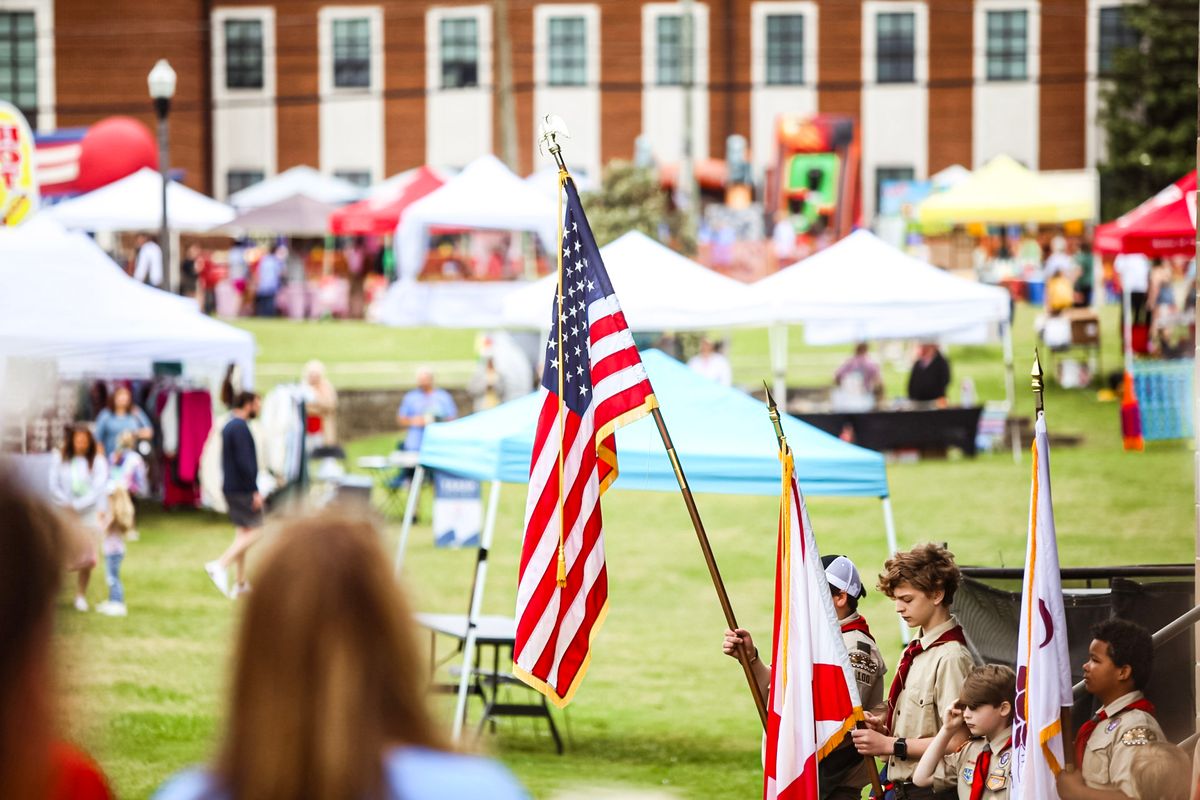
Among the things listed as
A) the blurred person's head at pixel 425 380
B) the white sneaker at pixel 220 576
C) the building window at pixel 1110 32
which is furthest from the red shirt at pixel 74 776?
the building window at pixel 1110 32

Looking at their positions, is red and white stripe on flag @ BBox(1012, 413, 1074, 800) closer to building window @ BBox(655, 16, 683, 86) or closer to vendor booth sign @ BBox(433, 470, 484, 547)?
vendor booth sign @ BBox(433, 470, 484, 547)

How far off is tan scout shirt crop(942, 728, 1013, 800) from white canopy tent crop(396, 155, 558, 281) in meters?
21.0

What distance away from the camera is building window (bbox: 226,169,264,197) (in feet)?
154

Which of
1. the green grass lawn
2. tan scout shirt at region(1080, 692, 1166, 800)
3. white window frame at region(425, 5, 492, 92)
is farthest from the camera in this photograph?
white window frame at region(425, 5, 492, 92)

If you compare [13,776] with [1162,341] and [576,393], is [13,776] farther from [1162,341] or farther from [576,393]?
[1162,341]

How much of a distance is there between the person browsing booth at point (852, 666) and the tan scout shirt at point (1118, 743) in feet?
3.12

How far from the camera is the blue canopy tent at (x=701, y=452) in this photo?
9.73m

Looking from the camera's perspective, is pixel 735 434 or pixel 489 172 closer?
pixel 735 434

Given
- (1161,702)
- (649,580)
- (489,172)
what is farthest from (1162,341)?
(1161,702)

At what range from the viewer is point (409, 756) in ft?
7.70

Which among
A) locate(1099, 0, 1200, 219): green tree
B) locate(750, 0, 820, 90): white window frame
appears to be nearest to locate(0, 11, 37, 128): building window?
locate(750, 0, 820, 90): white window frame

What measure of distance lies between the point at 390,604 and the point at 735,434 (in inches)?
303

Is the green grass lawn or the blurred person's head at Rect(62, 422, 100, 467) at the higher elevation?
the blurred person's head at Rect(62, 422, 100, 467)

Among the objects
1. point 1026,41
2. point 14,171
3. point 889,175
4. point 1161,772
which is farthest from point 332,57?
point 1161,772
